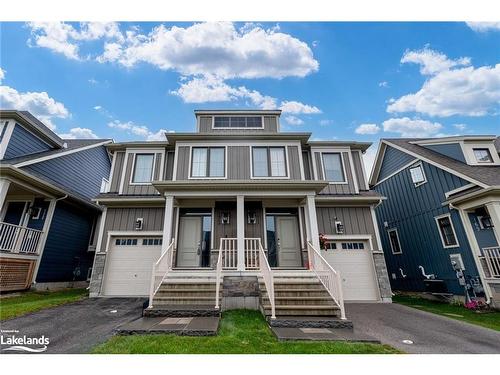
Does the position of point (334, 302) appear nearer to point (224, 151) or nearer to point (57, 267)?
point (224, 151)

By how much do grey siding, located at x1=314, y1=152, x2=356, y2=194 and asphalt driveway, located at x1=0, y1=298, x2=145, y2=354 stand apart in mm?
7424

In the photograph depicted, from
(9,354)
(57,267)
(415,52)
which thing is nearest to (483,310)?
(415,52)

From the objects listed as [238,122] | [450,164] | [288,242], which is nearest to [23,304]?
[288,242]

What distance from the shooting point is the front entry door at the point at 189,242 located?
7.79 meters

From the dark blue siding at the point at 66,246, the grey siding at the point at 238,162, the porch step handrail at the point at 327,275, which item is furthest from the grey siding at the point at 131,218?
the porch step handrail at the point at 327,275

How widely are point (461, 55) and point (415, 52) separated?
1975 mm

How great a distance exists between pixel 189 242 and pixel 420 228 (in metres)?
9.60

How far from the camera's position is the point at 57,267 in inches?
368

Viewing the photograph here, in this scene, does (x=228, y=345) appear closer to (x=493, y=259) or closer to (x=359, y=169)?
(x=359, y=169)

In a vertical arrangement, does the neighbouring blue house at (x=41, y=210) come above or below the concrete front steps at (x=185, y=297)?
above

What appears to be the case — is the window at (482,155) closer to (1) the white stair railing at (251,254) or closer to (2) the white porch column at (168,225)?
(1) the white stair railing at (251,254)

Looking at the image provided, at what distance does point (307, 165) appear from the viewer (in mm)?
9438

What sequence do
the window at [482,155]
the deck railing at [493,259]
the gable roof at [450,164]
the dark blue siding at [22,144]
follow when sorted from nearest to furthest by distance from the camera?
the deck railing at [493,259], the gable roof at [450,164], the dark blue siding at [22,144], the window at [482,155]

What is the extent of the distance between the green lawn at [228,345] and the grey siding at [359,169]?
6.65 m
